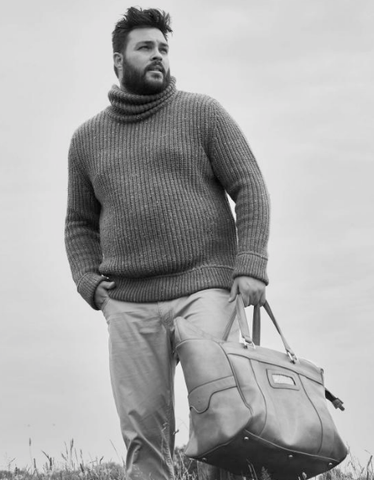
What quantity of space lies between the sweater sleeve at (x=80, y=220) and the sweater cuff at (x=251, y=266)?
1031 millimetres

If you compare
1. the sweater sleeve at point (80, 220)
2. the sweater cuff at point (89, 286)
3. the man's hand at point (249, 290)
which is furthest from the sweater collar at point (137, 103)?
the man's hand at point (249, 290)

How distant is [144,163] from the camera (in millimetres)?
5863

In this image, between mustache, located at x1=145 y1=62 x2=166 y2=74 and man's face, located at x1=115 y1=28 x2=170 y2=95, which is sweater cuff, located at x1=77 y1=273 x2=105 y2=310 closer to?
man's face, located at x1=115 y1=28 x2=170 y2=95

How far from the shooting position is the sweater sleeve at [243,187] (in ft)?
18.3

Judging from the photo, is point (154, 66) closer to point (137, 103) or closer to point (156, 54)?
point (156, 54)

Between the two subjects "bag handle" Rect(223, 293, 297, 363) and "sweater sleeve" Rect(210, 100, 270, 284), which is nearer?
"bag handle" Rect(223, 293, 297, 363)

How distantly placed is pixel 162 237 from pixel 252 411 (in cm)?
130

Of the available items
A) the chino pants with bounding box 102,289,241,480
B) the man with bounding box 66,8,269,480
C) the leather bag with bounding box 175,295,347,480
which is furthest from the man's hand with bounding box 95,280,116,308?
the leather bag with bounding box 175,295,347,480

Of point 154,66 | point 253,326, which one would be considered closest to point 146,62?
point 154,66

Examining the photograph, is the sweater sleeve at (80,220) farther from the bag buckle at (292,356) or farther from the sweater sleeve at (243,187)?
the bag buckle at (292,356)

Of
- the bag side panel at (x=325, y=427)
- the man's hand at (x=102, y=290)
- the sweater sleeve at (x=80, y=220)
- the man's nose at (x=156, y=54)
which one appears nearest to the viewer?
the bag side panel at (x=325, y=427)

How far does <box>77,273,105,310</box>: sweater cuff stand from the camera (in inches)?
236

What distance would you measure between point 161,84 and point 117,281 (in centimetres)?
115

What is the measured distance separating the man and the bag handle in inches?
3.0
